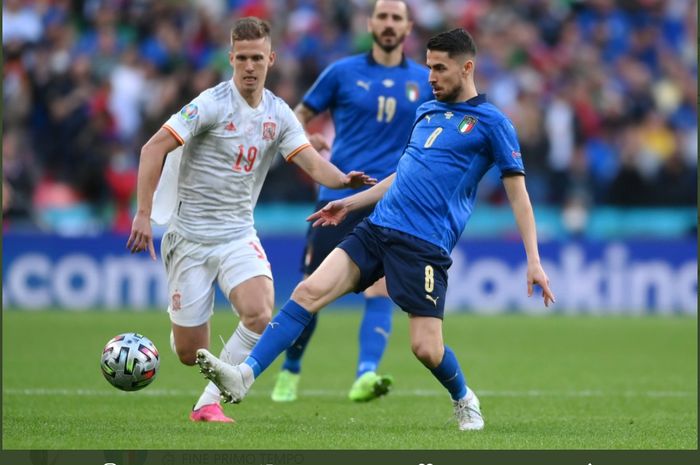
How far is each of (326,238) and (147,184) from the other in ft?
8.20

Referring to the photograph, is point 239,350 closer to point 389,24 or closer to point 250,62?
point 250,62

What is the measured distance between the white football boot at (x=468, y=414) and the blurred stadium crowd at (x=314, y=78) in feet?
35.8

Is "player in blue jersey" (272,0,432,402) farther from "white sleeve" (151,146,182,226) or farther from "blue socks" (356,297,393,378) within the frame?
"white sleeve" (151,146,182,226)

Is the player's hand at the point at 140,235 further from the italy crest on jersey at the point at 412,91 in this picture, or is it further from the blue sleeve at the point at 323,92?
the italy crest on jersey at the point at 412,91

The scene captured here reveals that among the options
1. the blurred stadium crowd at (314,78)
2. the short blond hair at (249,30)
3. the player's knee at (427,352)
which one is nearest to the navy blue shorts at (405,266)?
the player's knee at (427,352)

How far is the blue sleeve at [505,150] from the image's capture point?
7.45 meters

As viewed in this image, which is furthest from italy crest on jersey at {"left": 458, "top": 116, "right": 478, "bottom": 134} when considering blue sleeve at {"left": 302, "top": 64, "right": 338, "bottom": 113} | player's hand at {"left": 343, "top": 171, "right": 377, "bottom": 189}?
blue sleeve at {"left": 302, "top": 64, "right": 338, "bottom": 113}

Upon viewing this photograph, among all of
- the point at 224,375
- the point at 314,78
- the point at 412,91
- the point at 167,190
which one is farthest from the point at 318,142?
the point at 314,78

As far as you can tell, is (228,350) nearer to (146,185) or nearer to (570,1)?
(146,185)

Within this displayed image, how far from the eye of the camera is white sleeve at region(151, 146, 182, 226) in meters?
8.27

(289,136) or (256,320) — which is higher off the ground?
(289,136)

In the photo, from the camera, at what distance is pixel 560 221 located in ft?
63.1

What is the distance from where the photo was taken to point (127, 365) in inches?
300
